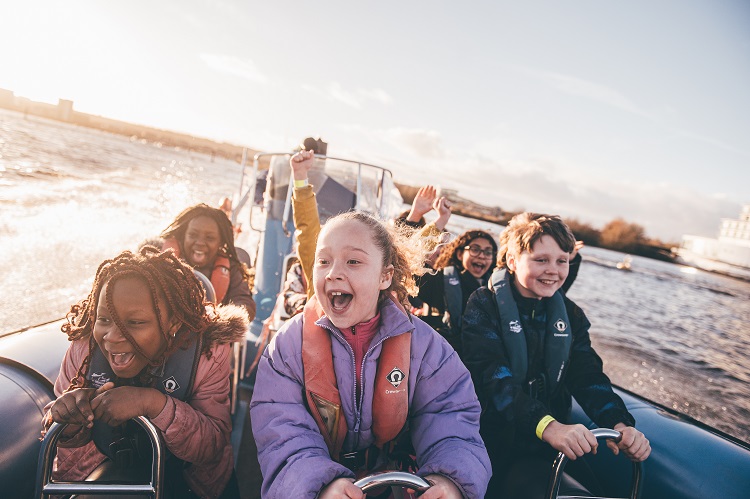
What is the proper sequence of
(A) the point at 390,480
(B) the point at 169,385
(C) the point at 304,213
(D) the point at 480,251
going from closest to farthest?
1. (A) the point at 390,480
2. (B) the point at 169,385
3. (C) the point at 304,213
4. (D) the point at 480,251

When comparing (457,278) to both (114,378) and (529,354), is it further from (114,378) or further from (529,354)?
(114,378)

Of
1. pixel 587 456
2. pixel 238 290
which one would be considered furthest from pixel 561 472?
pixel 238 290

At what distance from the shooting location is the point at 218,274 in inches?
113

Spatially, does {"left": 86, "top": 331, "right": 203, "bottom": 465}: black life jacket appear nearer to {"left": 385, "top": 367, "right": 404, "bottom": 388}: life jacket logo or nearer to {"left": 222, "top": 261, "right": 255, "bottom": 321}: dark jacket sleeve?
{"left": 385, "top": 367, "right": 404, "bottom": 388}: life jacket logo

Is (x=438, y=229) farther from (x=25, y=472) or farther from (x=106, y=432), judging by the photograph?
(x=25, y=472)

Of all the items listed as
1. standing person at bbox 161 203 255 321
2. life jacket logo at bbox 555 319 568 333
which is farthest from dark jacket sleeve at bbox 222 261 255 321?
life jacket logo at bbox 555 319 568 333

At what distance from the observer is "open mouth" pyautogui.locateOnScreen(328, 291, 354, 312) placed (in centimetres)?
150

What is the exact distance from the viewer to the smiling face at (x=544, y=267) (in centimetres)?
205

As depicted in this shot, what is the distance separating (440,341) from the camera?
164 cm

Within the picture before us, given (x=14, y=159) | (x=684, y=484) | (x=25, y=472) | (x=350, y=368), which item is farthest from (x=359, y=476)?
(x=14, y=159)

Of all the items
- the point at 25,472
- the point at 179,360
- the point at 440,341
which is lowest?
the point at 25,472

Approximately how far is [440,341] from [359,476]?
59 cm

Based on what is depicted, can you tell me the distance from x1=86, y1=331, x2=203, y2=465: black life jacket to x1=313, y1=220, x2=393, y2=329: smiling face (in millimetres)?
606

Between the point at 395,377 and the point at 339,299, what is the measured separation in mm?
353
